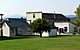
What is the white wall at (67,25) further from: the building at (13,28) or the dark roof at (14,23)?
the building at (13,28)

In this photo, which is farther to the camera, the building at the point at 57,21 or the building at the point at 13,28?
the building at the point at 57,21

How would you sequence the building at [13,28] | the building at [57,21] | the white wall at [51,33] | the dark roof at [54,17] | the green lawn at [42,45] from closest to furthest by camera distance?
1. the green lawn at [42,45]
2. the white wall at [51,33]
3. the building at [13,28]
4. the building at [57,21]
5. the dark roof at [54,17]

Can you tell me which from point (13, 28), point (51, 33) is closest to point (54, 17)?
point (51, 33)

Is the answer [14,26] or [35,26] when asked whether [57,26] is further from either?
[35,26]

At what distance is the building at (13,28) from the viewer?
85812mm

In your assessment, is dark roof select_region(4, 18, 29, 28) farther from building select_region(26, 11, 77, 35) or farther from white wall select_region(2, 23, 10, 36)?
building select_region(26, 11, 77, 35)

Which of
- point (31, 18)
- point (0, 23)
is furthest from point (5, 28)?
point (31, 18)

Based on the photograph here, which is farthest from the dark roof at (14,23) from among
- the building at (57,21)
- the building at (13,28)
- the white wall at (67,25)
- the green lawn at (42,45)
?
the green lawn at (42,45)

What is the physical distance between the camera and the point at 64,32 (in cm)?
8975

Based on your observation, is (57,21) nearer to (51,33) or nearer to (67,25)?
(67,25)

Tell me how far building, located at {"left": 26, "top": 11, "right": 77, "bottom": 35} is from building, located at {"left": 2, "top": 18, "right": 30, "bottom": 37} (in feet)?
20.6

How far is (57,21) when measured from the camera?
95.4 m

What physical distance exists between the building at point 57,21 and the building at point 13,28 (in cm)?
627

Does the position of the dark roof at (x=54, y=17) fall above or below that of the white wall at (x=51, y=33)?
above
